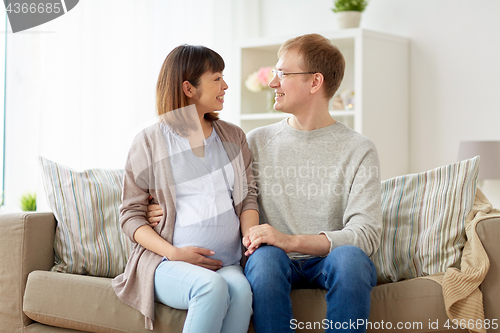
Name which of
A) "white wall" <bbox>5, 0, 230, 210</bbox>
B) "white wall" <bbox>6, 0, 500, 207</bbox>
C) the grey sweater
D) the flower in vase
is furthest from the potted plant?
the grey sweater

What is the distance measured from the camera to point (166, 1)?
3.12 meters

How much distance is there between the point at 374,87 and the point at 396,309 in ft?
5.60

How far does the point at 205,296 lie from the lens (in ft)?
4.17

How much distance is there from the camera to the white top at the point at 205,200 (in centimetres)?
148

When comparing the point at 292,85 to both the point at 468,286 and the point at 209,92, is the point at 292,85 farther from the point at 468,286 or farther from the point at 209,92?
the point at 468,286

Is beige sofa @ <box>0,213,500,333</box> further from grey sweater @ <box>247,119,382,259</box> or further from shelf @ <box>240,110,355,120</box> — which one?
shelf @ <box>240,110,355,120</box>

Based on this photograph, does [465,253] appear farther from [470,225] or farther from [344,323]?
[344,323]

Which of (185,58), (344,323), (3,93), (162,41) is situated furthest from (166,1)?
(344,323)

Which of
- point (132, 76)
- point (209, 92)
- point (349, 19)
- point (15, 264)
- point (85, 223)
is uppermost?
point (349, 19)

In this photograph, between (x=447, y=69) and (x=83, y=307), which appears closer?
(x=83, y=307)

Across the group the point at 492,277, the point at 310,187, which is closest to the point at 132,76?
the point at 310,187

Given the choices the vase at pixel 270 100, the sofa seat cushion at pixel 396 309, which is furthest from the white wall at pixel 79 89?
the sofa seat cushion at pixel 396 309

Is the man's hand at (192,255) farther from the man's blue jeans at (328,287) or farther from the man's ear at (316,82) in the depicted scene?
the man's ear at (316,82)

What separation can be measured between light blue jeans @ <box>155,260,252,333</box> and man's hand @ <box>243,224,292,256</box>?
3.7 inches
